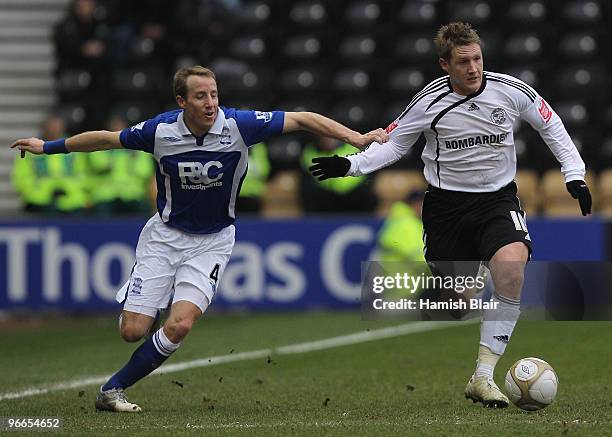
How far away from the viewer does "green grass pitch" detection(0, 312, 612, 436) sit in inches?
270

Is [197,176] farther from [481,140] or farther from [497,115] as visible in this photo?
[497,115]

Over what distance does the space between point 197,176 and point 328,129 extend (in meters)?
0.85

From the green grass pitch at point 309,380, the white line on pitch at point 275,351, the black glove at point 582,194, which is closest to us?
the green grass pitch at point 309,380

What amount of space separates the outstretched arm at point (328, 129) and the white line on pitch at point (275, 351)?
2631mm

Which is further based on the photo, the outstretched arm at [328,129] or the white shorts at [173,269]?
the white shorts at [173,269]

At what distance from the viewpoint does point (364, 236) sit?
14133mm

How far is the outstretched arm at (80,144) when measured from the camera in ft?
25.4

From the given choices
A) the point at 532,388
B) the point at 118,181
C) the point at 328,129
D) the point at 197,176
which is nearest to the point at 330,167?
the point at 328,129

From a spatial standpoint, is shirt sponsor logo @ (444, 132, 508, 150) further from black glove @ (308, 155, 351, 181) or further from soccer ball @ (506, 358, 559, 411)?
soccer ball @ (506, 358, 559, 411)

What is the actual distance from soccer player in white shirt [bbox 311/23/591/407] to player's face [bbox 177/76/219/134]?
0.69 metres

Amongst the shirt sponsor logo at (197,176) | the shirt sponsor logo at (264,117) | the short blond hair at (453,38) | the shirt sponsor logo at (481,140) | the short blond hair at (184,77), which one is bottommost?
the shirt sponsor logo at (197,176)

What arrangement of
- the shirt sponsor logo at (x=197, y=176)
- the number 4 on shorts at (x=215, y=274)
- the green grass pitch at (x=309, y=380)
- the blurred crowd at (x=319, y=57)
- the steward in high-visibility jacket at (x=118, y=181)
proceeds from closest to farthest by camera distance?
the green grass pitch at (x=309, y=380)
the shirt sponsor logo at (x=197, y=176)
the number 4 on shorts at (x=215, y=274)
the steward in high-visibility jacket at (x=118, y=181)
the blurred crowd at (x=319, y=57)

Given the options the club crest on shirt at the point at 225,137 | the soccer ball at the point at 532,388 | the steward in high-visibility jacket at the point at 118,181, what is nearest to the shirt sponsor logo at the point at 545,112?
the soccer ball at the point at 532,388

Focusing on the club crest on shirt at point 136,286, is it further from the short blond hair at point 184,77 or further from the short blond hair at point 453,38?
the short blond hair at point 453,38
